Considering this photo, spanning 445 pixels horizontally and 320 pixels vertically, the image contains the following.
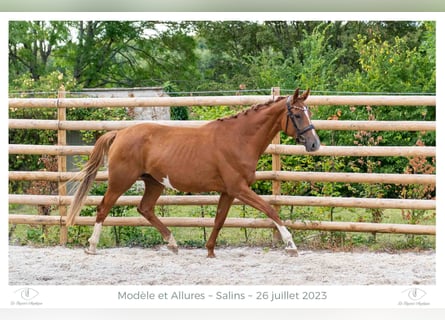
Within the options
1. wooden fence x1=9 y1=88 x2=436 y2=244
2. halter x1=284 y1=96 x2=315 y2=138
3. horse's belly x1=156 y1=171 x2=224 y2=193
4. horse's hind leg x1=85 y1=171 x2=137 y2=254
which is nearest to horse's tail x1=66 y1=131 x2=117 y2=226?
horse's hind leg x1=85 y1=171 x2=137 y2=254

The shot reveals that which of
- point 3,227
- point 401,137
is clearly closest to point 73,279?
point 3,227

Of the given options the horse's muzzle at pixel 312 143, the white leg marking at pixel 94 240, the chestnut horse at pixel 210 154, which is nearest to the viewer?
the horse's muzzle at pixel 312 143

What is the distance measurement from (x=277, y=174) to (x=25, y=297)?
134 inches

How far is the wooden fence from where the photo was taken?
24.7 ft

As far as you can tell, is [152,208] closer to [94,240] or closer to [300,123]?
[94,240]

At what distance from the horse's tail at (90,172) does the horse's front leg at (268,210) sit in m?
1.82

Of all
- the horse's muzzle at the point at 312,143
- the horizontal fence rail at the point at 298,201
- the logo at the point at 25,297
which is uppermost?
the horse's muzzle at the point at 312,143

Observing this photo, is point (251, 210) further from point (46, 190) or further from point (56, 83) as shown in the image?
point (56, 83)

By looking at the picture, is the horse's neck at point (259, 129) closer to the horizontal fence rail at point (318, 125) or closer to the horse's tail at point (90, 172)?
the horizontal fence rail at point (318, 125)

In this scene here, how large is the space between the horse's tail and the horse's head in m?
2.19

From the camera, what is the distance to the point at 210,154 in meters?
7.01

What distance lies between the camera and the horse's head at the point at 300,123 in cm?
671

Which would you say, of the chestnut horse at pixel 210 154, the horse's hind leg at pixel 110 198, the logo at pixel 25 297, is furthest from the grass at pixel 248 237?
the logo at pixel 25 297

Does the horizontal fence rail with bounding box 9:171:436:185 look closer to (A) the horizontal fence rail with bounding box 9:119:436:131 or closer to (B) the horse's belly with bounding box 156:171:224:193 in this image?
(A) the horizontal fence rail with bounding box 9:119:436:131
